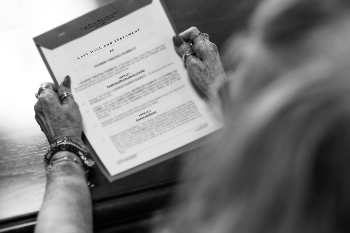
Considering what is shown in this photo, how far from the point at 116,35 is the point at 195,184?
459mm

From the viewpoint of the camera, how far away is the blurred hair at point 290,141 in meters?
0.26

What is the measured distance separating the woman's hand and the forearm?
11.1 inches

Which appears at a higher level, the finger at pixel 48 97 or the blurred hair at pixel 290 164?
the finger at pixel 48 97

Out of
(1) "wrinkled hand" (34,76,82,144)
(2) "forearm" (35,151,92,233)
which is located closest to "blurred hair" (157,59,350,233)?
(2) "forearm" (35,151,92,233)

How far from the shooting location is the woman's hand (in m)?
0.69

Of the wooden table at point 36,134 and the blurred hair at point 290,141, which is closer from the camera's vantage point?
the blurred hair at point 290,141

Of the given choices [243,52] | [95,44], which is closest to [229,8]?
[95,44]

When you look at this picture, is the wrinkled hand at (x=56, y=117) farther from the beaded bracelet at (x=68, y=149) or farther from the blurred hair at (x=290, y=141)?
the blurred hair at (x=290, y=141)

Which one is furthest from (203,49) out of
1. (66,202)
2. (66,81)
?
(66,202)

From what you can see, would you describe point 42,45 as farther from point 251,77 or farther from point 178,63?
point 251,77

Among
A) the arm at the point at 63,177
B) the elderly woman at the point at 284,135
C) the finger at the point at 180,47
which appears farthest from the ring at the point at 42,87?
the elderly woman at the point at 284,135

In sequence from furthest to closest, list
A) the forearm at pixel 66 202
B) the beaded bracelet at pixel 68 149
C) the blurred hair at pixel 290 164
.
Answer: the beaded bracelet at pixel 68 149
the forearm at pixel 66 202
the blurred hair at pixel 290 164

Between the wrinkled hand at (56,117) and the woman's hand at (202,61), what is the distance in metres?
0.24

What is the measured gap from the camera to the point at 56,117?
0.66 metres
